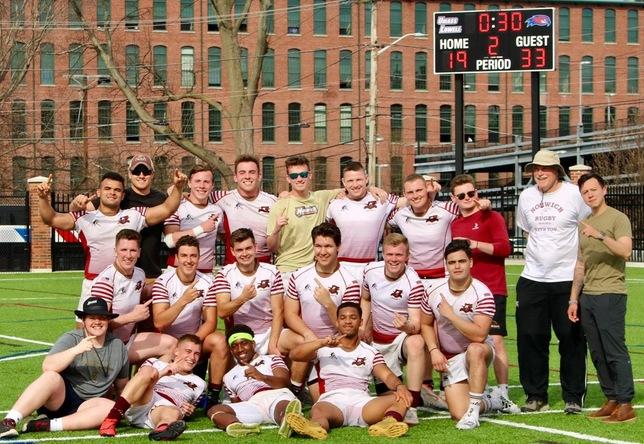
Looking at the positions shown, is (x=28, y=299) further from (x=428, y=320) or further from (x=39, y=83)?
(x=39, y=83)

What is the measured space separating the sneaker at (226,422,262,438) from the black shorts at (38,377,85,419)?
133 cm

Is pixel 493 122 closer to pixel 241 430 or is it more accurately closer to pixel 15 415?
pixel 241 430

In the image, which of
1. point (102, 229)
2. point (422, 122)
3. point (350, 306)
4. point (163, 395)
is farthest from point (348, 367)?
point (422, 122)

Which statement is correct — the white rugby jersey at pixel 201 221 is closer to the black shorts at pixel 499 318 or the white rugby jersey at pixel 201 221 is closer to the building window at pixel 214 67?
the black shorts at pixel 499 318

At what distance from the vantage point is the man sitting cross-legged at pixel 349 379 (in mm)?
9008

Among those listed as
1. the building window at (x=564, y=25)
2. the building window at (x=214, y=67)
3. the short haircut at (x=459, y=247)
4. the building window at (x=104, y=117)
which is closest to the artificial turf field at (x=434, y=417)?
the short haircut at (x=459, y=247)

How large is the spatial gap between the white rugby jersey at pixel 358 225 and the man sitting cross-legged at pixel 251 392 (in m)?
1.40

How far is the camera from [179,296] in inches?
399

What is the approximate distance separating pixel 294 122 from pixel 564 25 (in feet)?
68.9

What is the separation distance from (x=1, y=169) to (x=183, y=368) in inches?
1789

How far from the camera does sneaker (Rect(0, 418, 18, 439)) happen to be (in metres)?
8.48

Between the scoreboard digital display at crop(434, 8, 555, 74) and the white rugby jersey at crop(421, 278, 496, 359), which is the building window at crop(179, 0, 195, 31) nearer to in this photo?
the scoreboard digital display at crop(434, 8, 555, 74)

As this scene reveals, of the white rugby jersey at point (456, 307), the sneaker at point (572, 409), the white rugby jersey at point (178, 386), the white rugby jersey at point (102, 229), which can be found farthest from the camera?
the white rugby jersey at point (102, 229)

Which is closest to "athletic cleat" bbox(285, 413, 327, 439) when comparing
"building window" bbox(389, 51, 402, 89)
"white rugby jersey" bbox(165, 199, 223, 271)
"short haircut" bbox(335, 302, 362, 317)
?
"short haircut" bbox(335, 302, 362, 317)
